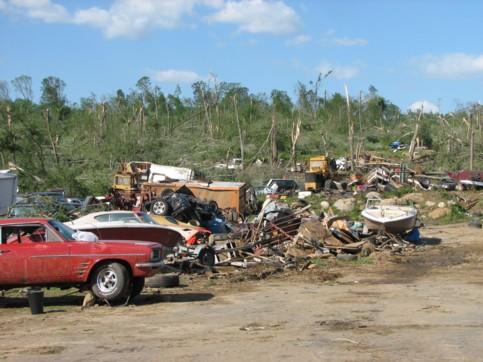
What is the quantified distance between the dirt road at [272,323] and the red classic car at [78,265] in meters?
0.44

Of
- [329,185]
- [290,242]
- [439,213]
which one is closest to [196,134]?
[329,185]

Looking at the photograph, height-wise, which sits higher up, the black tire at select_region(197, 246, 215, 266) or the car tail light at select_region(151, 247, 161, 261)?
the car tail light at select_region(151, 247, 161, 261)

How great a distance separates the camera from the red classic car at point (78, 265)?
11453 mm

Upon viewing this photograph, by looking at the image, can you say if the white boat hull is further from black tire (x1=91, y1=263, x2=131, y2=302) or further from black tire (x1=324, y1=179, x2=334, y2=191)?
black tire (x1=324, y1=179, x2=334, y2=191)

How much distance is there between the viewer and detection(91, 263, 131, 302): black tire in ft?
37.4

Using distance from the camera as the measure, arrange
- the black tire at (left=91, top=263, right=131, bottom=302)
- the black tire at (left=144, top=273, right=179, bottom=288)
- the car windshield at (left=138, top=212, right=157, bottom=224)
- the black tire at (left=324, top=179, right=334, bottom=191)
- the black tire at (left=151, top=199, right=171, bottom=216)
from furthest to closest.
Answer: the black tire at (left=324, top=179, right=334, bottom=191), the black tire at (left=151, top=199, right=171, bottom=216), the car windshield at (left=138, top=212, right=157, bottom=224), the black tire at (left=144, top=273, right=179, bottom=288), the black tire at (left=91, top=263, right=131, bottom=302)

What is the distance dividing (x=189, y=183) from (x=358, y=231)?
501 inches

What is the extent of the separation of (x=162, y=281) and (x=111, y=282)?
227cm

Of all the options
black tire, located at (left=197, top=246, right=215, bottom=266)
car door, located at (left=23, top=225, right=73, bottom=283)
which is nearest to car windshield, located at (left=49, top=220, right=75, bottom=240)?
car door, located at (left=23, top=225, right=73, bottom=283)

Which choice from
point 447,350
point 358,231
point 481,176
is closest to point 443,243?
point 358,231

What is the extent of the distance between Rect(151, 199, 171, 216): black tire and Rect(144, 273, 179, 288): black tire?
33.7ft

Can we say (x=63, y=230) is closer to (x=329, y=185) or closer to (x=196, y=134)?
(x=329, y=185)

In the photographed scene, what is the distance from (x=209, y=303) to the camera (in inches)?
472

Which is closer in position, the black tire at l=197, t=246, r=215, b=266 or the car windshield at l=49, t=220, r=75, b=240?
the car windshield at l=49, t=220, r=75, b=240
